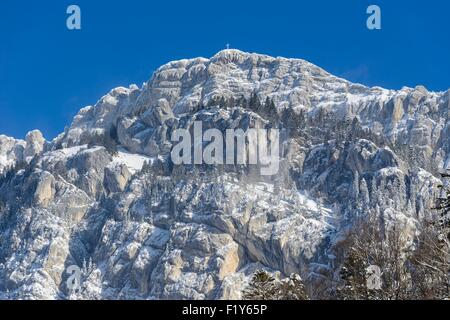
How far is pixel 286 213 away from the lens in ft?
566

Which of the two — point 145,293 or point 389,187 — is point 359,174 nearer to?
point 389,187

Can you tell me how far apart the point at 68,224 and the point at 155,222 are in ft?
81.4

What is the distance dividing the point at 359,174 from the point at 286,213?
23.5m

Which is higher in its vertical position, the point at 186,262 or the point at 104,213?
the point at 104,213
